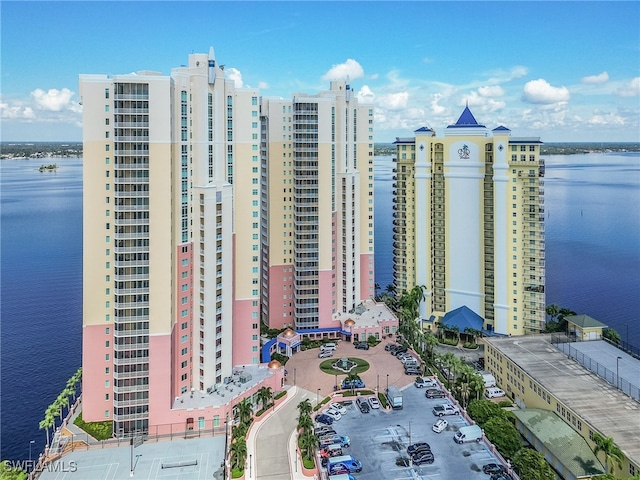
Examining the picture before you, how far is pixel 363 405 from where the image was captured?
39781 millimetres

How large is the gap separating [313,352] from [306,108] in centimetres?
2537

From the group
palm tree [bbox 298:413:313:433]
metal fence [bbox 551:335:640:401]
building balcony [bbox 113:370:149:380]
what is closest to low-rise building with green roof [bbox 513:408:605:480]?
metal fence [bbox 551:335:640:401]

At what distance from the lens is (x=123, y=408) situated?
34.6 metres

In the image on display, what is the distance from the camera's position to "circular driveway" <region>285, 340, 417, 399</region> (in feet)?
147

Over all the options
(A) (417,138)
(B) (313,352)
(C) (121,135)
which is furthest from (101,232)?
(A) (417,138)

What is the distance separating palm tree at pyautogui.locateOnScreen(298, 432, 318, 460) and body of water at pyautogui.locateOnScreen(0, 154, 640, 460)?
2138 cm

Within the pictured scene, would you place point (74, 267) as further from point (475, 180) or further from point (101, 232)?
point (475, 180)

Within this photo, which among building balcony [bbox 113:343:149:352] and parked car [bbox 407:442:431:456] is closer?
parked car [bbox 407:442:431:456]

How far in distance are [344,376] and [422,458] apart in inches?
591

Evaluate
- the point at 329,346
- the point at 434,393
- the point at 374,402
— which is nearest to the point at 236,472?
the point at 374,402

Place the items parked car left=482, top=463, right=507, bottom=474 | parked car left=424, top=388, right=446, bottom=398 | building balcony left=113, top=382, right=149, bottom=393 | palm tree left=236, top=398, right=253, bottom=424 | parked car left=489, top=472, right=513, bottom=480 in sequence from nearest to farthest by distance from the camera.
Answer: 1. parked car left=489, top=472, right=513, bottom=480
2. parked car left=482, top=463, right=507, bottom=474
3. building balcony left=113, top=382, right=149, bottom=393
4. palm tree left=236, top=398, right=253, bottom=424
5. parked car left=424, top=388, right=446, bottom=398

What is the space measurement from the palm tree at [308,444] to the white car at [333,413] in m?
4.85

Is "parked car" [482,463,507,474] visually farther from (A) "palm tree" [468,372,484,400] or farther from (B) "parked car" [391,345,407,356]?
(B) "parked car" [391,345,407,356]

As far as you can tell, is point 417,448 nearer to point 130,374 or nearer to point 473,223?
point 130,374
